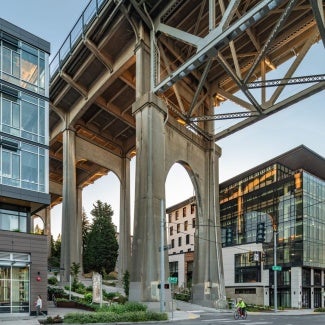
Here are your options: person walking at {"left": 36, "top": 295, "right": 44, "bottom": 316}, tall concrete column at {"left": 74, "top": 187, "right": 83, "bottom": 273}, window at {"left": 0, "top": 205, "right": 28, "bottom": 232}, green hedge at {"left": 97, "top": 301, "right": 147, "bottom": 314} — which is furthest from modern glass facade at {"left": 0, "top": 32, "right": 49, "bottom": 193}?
tall concrete column at {"left": 74, "top": 187, "right": 83, "bottom": 273}

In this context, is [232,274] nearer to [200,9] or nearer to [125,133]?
[125,133]

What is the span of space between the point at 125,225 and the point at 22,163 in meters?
30.4

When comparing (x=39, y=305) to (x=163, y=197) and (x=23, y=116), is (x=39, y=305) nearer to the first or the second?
(x=163, y=197)

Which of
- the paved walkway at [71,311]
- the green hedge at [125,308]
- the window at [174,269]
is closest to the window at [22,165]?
the paved walkway at [71,311]

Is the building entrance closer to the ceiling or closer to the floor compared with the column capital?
closer to the floor

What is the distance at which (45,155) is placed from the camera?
36406 mm

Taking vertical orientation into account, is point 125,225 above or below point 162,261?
above

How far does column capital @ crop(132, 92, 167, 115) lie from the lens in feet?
122

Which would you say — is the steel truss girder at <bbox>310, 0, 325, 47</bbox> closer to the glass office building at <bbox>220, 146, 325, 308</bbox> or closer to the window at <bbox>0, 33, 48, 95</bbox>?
the window at <bbox>0, 33, 48, 95</bbox>

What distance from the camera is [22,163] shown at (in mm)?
34500

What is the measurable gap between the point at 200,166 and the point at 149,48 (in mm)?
13622

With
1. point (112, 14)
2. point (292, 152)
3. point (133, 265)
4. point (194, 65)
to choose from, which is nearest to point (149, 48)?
point (112, 14)

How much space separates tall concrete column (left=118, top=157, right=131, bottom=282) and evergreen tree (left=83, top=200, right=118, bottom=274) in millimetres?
16266

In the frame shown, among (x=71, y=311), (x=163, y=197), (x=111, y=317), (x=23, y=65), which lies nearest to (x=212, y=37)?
(x=163, y=197)
